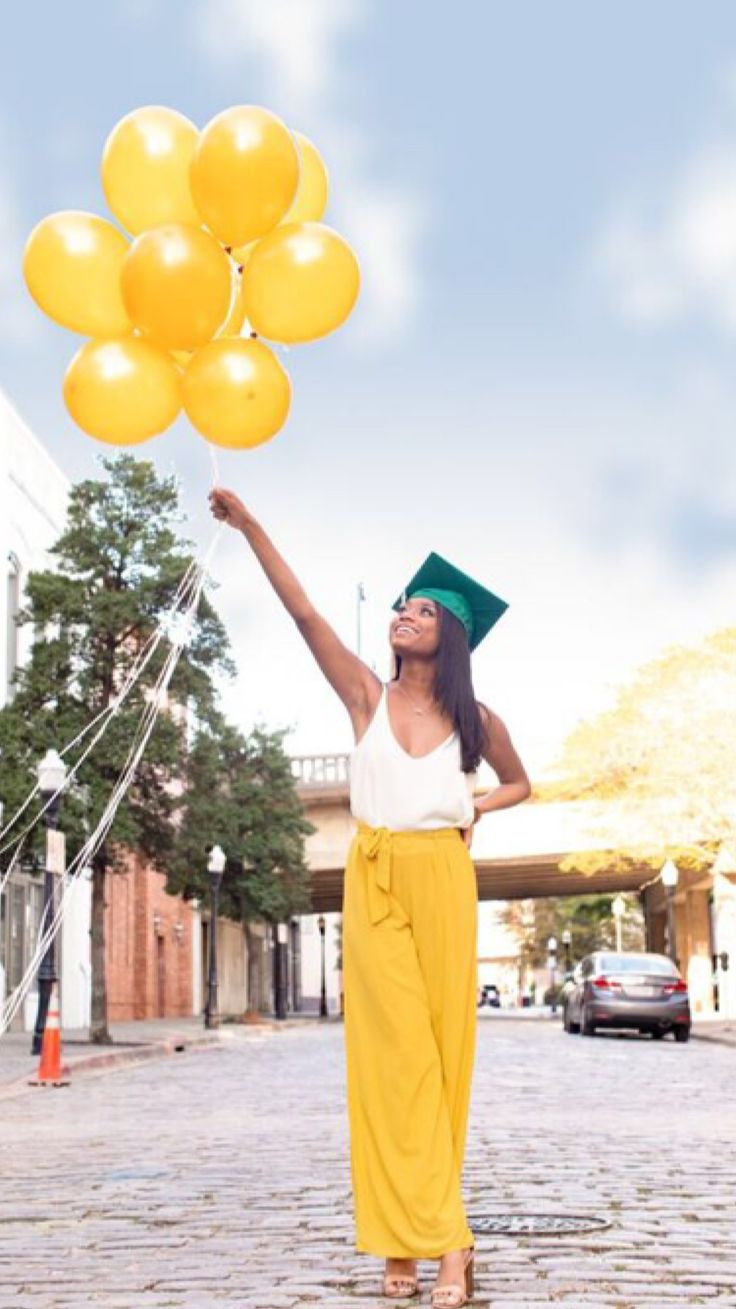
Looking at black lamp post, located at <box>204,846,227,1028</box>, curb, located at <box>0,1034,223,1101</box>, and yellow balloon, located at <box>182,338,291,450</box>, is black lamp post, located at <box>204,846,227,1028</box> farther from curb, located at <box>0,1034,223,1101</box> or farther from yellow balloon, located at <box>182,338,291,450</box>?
yellow balloon, located at <box>182,338,291,450</box>

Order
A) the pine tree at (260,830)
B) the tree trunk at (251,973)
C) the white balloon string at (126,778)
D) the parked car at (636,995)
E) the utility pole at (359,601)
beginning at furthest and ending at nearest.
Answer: the utility pole at (359,601) → the tree trunk at (251,973) → the pine tree at (260,830) → the parked car at (636,995) → the white balloon string at (126,778)

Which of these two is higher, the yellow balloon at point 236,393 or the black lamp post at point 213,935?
the yellow balloon at point 236,393

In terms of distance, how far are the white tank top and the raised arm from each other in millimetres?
73

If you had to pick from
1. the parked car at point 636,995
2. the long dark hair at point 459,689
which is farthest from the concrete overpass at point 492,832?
the long dark hair at point 459,689

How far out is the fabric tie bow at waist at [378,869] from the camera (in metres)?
4.87

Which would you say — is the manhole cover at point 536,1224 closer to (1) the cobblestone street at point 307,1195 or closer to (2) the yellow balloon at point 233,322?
(1) the cobblestone street at point 307,1195

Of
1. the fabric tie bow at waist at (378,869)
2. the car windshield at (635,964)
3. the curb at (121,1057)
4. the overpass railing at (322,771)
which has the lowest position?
the curb at (121,1057)

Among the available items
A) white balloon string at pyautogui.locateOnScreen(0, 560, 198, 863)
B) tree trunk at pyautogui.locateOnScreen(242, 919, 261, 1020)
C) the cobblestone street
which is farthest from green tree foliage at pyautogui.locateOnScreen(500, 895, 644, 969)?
the cobblestone street

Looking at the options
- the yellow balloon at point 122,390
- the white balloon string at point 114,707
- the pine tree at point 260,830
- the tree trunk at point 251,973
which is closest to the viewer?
the yellow balloon at point 122,390

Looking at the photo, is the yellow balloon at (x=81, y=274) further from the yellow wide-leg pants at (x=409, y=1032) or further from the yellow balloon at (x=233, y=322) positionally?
the yellow wide-leg pants at (x=409, y=1032)

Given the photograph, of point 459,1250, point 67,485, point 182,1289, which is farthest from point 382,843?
point 67,485

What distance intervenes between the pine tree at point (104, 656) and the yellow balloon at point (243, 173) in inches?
762

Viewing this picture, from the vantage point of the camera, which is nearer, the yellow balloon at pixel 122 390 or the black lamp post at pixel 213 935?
the yellow balloon at pixel 122 390

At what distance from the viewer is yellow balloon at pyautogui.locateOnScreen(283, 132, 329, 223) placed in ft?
21.8
